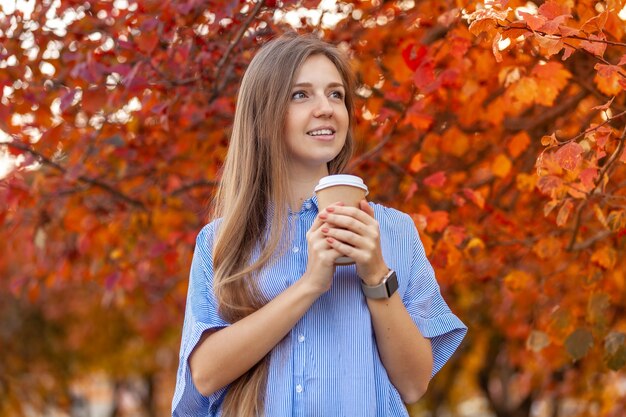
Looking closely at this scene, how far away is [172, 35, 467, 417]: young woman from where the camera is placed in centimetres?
241

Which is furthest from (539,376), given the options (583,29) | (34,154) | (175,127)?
(583,29)

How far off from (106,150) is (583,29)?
3.12 metres

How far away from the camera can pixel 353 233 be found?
7.61ft

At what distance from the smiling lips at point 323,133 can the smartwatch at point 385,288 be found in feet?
1.38

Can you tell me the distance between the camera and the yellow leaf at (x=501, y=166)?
15.6 ft

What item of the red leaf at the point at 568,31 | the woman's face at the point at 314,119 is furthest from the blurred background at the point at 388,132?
the woman's face at the point at 314,119

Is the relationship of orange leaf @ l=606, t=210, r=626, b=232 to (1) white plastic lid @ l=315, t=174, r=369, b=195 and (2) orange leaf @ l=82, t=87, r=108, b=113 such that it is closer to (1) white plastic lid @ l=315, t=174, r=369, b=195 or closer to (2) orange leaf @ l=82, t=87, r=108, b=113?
(1) white plastic lid @ l=315, t=174, r=369, b=195

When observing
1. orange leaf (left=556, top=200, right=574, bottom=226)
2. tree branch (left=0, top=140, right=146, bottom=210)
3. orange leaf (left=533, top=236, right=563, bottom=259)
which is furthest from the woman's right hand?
tree branch (left=0, top=140, right=146, bottom=210)

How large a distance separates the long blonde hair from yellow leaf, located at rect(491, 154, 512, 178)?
212cm

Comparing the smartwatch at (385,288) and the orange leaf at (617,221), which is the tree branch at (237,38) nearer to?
the orange leaf at (617,221)

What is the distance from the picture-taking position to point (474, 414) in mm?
21047

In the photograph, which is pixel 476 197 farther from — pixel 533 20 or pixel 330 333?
pixel 330 333

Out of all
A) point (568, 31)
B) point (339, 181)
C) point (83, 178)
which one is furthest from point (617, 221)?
point (83, 178)

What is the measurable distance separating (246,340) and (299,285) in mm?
190
